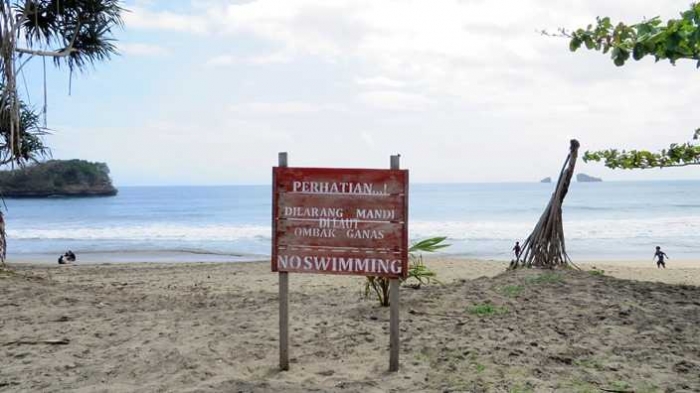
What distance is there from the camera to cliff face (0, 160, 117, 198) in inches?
3174

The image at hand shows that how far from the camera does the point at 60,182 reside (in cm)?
8381

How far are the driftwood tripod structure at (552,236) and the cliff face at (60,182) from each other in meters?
79.4

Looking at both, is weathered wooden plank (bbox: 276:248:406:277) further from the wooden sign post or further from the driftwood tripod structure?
the driftwood tripod structure

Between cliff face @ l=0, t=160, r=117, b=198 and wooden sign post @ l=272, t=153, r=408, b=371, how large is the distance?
8135 centimetres

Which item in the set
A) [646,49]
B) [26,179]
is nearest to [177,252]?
[646,49]

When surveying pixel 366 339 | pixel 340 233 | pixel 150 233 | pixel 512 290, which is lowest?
pixel 150 233

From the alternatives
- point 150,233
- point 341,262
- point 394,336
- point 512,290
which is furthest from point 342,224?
point 150,233

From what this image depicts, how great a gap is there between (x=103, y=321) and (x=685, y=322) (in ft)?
15.9

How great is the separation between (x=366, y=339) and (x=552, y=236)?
397 cm

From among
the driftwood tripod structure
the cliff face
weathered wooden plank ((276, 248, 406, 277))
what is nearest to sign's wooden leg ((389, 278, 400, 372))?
weathered wooden plank ((276, 248, 406, 277))

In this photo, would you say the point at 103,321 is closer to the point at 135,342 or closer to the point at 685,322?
the point at 135,342

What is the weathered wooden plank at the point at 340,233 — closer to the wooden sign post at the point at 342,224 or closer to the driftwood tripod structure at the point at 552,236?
the wooden sign post at the point at 342,224

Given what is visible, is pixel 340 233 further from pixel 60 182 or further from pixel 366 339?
pixel 60 182

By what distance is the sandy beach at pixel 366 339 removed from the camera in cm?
371
